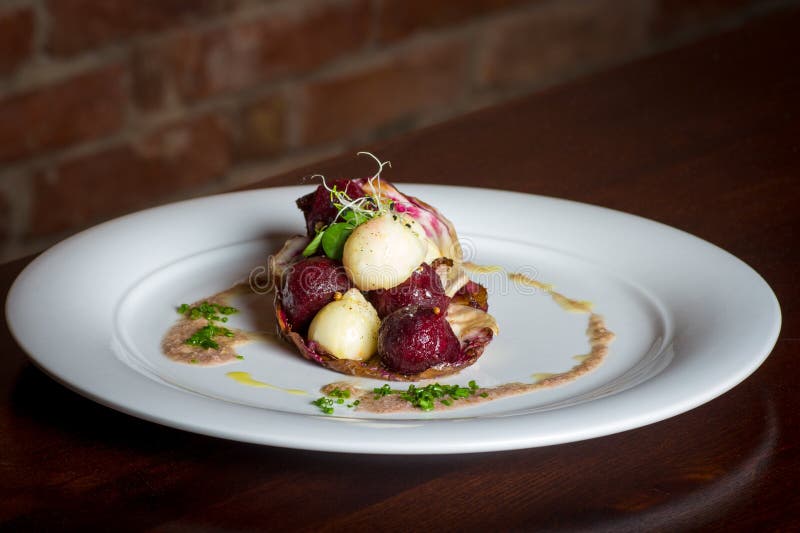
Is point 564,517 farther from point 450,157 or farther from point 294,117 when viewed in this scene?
point 294,117

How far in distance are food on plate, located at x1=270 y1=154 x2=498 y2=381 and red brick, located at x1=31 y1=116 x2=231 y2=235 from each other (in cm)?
141

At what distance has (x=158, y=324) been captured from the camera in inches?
57.9

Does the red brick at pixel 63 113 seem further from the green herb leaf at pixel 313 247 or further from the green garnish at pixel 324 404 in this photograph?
the green garnish at pixel 324 404

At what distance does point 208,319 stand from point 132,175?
1538 mm

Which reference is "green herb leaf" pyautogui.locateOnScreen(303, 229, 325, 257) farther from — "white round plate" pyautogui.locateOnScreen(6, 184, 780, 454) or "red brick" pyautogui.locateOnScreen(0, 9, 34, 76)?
"red brick" pyautogui.locateOnScreen(0, 9, 34, 76)

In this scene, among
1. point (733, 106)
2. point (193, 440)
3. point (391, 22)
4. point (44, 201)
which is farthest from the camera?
point (391, 22)

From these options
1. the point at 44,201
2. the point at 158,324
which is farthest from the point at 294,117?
the point at 158,324

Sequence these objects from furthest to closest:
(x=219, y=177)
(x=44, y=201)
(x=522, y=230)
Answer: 1. (x=219, y=177)
2. (x=44, y=201)
3. (x=522, y=230)

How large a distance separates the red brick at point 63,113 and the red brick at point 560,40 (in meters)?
1.33

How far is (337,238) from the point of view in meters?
1.48

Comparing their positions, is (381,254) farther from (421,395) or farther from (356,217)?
(421,395)

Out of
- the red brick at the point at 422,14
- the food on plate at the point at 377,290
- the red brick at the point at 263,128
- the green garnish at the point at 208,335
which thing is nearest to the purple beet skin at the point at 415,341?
the food on plate at the point at 377,290

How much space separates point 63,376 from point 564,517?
52 cm

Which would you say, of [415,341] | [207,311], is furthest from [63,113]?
[415,341]
